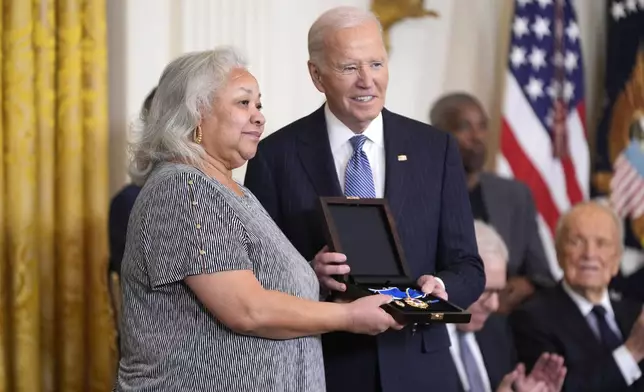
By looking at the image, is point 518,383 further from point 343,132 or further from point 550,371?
point 343,132

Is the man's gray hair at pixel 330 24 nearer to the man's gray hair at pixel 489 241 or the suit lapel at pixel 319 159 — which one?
the suit lapel at pixel 319 159

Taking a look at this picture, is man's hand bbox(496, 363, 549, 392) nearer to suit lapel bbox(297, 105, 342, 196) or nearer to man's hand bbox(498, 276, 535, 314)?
man's hand bbox(498, 276, 535, 314)

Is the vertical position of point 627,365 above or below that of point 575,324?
below

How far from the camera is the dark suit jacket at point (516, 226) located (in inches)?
187

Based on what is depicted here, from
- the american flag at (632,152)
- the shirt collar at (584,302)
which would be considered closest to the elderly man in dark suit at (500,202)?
the shirt collar at (584,302)

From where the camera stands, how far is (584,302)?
182 inches

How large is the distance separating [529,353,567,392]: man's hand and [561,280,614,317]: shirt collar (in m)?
0.27

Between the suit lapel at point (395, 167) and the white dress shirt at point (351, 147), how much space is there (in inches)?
1.1

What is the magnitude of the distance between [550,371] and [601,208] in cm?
87

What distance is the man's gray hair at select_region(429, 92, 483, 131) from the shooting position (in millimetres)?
4793

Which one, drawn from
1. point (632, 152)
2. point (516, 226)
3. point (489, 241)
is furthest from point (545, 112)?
A: point (489, 241)

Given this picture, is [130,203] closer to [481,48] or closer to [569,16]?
[481,48]

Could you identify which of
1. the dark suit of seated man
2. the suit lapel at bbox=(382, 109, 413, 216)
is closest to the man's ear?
the suit lapel at bbox=(382, 109, 413, 216)

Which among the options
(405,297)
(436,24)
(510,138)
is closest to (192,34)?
(436,24)
